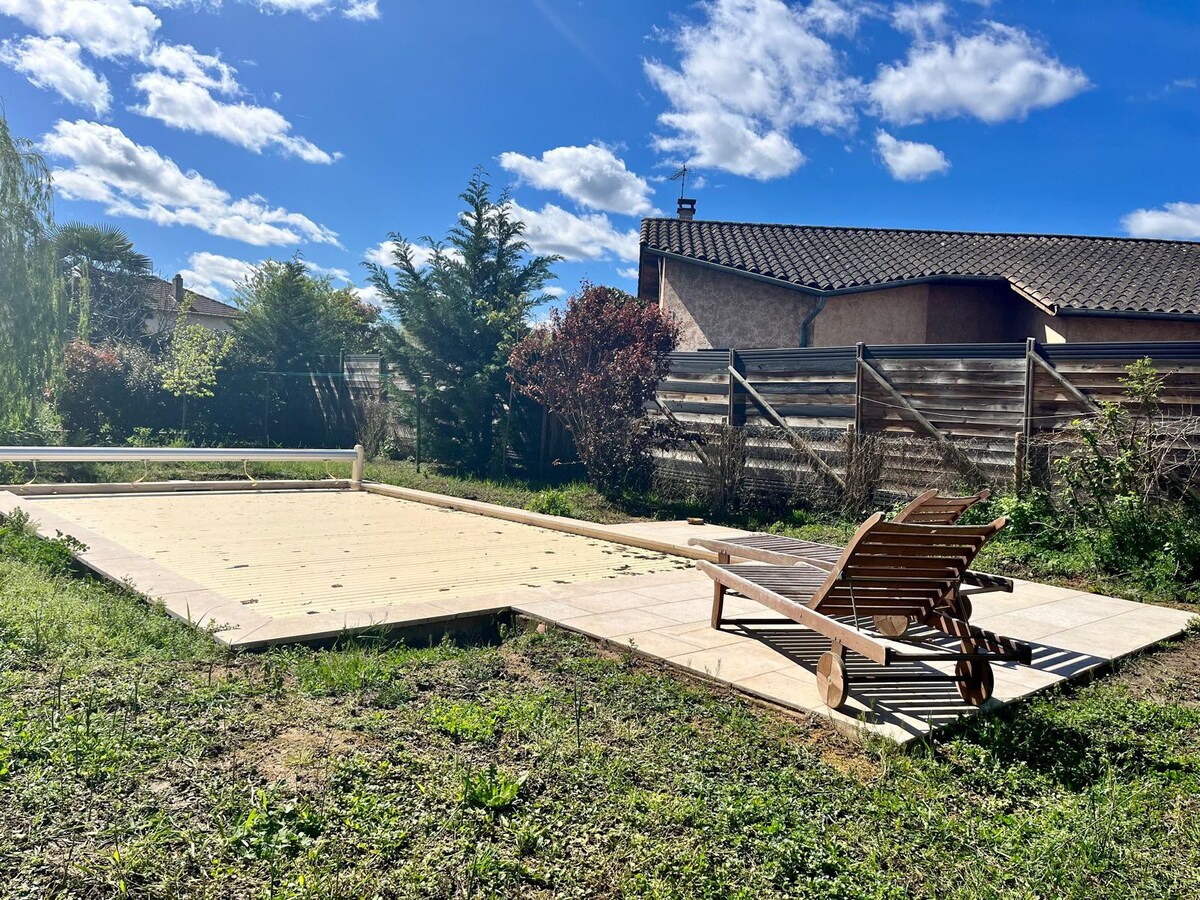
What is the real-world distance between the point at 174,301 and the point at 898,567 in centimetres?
4244

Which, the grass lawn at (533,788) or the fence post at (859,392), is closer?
the grass lawn at (533,788)

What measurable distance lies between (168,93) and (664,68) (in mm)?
15170

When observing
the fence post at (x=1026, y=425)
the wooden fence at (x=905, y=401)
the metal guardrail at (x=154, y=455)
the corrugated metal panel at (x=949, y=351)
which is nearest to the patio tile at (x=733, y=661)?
the fence post at (x=1026, y=425)

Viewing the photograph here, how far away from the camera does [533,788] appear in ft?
9.65

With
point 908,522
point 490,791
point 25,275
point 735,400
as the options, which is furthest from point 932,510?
point 25,275

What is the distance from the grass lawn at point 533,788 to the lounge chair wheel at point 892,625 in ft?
2.77

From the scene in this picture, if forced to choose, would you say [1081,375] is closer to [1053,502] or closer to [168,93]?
[1053,502]

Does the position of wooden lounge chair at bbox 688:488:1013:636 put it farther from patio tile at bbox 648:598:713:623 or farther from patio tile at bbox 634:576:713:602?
patio tile at bbox 648:598:713:623

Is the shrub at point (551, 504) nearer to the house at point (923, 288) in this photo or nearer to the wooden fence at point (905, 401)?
the wooden fence at point (905, 401)

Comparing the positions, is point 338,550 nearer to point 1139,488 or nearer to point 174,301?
point 1139,488

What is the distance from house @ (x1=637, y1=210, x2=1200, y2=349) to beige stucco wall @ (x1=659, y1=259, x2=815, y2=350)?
0.08 feet

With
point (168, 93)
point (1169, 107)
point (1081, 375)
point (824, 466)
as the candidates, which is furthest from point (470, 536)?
point (168, 93)

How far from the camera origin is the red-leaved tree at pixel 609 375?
1164 cm

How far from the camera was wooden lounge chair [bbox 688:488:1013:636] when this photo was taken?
4426mm
